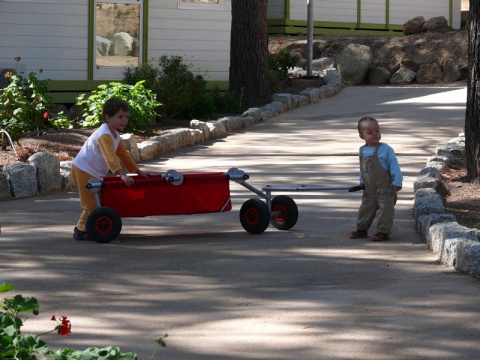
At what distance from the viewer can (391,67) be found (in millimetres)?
27172

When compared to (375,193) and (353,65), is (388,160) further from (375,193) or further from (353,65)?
(353,65)

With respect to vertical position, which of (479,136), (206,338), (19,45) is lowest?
(206,338)

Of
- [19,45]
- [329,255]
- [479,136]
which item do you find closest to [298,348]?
[329,255]

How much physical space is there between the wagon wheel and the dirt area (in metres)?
1.35

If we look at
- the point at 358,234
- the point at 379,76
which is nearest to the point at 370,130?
the point at 358,234

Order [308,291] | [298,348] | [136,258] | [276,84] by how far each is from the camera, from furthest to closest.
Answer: [276,84], [136,258], [308,291], [298,348]

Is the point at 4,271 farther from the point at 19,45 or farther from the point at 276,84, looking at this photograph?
the point at 276,84

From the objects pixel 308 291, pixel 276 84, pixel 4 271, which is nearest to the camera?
pixel 308 291

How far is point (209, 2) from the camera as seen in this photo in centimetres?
2038

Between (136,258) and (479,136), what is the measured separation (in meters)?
4.26

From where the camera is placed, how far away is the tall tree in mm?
18562

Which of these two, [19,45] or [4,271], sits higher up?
[19,45]

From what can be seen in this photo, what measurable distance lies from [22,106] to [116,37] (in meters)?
6.93

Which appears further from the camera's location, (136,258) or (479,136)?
(479,136)
